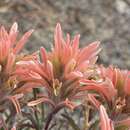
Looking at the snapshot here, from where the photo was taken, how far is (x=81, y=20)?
16.2ft

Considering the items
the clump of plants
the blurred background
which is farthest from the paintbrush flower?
the blurred background

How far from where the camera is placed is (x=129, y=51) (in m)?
4.79

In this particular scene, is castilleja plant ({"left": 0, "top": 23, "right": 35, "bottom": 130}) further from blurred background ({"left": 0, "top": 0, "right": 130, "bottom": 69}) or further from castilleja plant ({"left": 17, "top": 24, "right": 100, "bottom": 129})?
blurred background ({"left": 0, "top": 0, "right": 130, "bottom": 69})

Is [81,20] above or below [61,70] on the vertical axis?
above

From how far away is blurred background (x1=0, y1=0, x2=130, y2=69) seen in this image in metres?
4.38

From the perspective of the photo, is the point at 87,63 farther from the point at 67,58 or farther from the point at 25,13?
the point at 25,13

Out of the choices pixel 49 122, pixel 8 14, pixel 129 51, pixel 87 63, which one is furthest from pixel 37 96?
pixel 129 51

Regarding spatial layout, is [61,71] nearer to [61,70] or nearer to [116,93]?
[61,70]

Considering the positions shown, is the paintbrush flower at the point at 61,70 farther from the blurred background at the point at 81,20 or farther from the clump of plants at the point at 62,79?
the blurred background at the point at 81,20

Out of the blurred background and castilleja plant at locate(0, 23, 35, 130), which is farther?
the blurred background

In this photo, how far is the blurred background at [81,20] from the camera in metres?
4.38

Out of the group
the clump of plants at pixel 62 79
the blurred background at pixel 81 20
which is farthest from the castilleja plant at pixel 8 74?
the blurred background at pixel 81 20

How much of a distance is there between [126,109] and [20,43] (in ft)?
1.16

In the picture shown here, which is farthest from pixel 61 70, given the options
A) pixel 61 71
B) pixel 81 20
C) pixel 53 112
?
pixel 81 20
